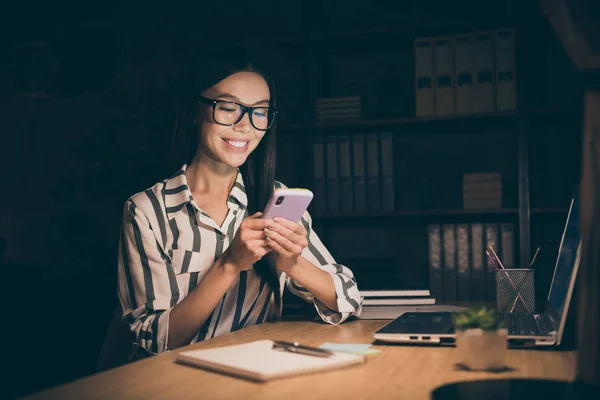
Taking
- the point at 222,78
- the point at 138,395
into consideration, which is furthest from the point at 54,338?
the point at 138,395

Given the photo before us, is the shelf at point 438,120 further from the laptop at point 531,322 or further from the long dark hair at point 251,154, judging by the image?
the laptop at point 531,322

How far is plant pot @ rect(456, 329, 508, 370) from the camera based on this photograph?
92 centimetres

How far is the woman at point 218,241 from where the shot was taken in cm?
141

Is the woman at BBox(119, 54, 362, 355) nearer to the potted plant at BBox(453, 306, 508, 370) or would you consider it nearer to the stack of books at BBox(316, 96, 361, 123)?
the potted plant at BBox(453, 306, 508, 370)

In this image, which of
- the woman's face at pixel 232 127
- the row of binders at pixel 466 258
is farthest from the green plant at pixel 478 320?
the row of binders at pixel 466 258

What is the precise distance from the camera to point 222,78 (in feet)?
5.67

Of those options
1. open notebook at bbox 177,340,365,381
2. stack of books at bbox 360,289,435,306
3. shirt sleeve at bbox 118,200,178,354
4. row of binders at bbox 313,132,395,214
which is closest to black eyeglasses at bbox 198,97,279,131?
shirt sleeve at bbox 118,200,178,354

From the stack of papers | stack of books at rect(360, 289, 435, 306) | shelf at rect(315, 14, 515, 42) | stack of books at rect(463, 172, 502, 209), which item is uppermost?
shelf at rect(315, 14, 515, 42)

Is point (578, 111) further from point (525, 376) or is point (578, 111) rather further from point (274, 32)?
point (525, 376)

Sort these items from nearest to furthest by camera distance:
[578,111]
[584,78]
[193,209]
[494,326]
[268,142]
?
[584,78], [494,326], [193,209], [268,142], [578,111]

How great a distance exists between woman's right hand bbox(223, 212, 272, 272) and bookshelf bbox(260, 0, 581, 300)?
4.56 ft

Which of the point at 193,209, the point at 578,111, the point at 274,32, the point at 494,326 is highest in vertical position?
the point at 274,32

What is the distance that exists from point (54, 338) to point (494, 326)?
252 cm

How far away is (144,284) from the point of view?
58.9 inches
